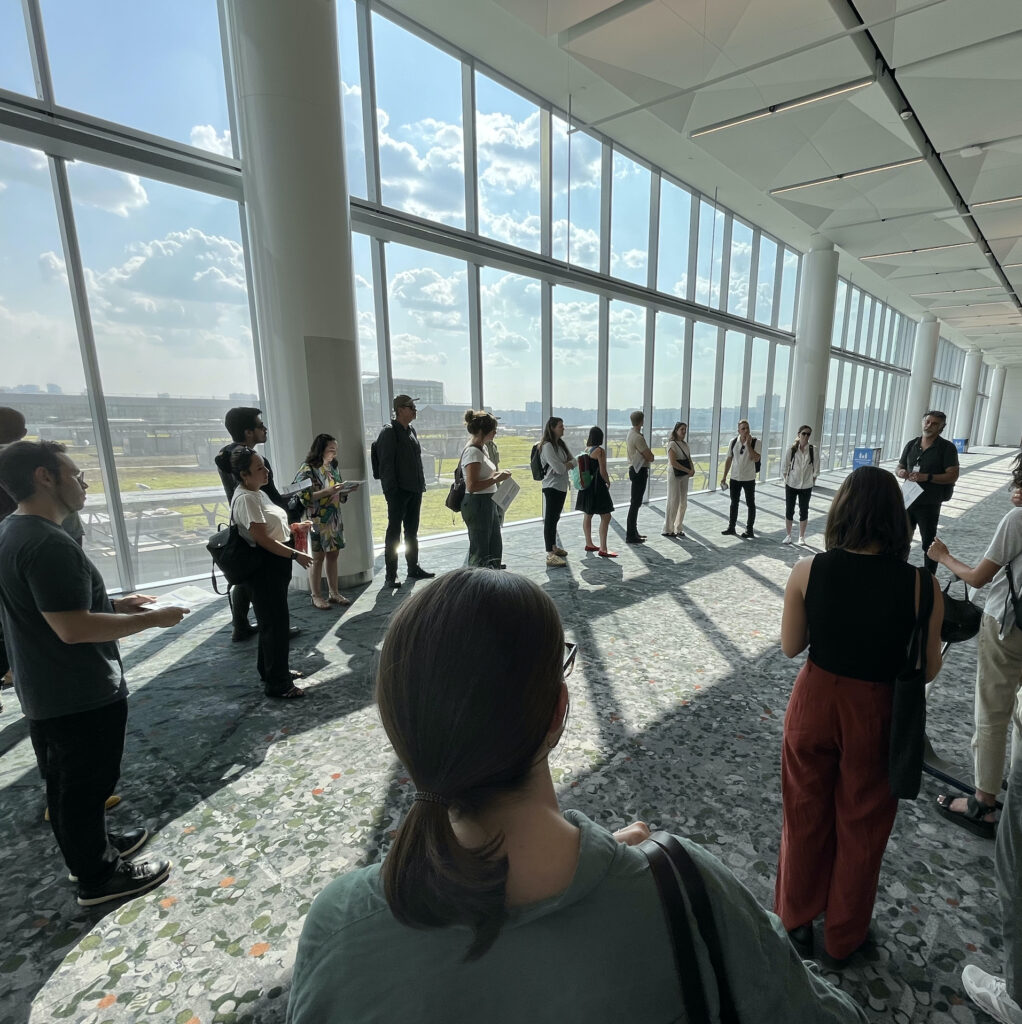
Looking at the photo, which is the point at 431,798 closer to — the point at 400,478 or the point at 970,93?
the point at 400,478

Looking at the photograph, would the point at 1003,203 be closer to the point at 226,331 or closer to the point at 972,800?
the point at 972,800

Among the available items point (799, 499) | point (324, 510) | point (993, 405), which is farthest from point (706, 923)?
point (993, 405)

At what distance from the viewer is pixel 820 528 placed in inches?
332

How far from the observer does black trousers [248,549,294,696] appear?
312 cm

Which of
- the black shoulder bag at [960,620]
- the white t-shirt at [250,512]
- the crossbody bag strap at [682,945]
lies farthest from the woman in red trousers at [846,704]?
the white t-shirt at [250,512]

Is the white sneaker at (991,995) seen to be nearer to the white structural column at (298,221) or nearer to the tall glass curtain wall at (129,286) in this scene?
the white structural column at (298,221)

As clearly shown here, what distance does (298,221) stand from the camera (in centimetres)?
441

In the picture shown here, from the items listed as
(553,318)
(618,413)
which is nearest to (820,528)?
(618,413)

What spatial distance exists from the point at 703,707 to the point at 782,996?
2.71 meters

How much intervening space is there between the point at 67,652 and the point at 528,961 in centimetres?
190

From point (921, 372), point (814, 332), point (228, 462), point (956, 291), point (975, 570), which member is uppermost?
point (956, 291)

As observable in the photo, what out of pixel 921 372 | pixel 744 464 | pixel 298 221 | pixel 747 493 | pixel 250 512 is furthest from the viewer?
pixel 921 372

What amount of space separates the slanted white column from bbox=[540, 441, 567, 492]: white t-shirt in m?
19.8

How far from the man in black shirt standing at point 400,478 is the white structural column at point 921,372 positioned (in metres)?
21.4
